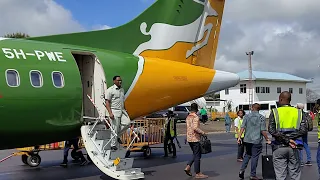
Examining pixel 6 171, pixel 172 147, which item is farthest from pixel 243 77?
pixel 6 171

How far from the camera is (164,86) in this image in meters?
10.7

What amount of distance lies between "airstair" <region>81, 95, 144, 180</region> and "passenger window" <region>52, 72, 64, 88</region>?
109 centimetres

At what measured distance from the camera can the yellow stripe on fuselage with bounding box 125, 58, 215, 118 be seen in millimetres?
10328

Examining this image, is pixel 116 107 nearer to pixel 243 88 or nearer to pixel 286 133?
pixel 286 133

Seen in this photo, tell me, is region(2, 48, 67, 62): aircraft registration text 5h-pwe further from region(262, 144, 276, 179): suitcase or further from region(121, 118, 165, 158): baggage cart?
region(121, 118, 165, 158): baggage cart

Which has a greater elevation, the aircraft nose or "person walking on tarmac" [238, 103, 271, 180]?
the aircraft nose

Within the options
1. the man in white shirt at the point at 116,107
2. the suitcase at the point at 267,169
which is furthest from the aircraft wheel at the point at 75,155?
the suitcase at the point at 267,169

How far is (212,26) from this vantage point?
12781mm

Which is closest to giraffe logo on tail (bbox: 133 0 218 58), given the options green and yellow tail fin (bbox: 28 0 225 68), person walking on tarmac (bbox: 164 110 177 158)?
green and yellow tail fin (bbox: 28 0 225 68)

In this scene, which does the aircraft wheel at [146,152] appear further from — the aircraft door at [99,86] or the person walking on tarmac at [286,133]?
the person walking on tarmac at [286,133]

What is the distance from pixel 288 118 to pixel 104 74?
16.0 feet

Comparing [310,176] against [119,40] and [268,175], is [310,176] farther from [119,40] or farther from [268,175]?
[119,40]

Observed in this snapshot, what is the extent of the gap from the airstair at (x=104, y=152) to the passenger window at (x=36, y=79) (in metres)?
1.51

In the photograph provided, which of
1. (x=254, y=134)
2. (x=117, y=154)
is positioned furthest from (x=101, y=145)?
(x=254, y=134)
